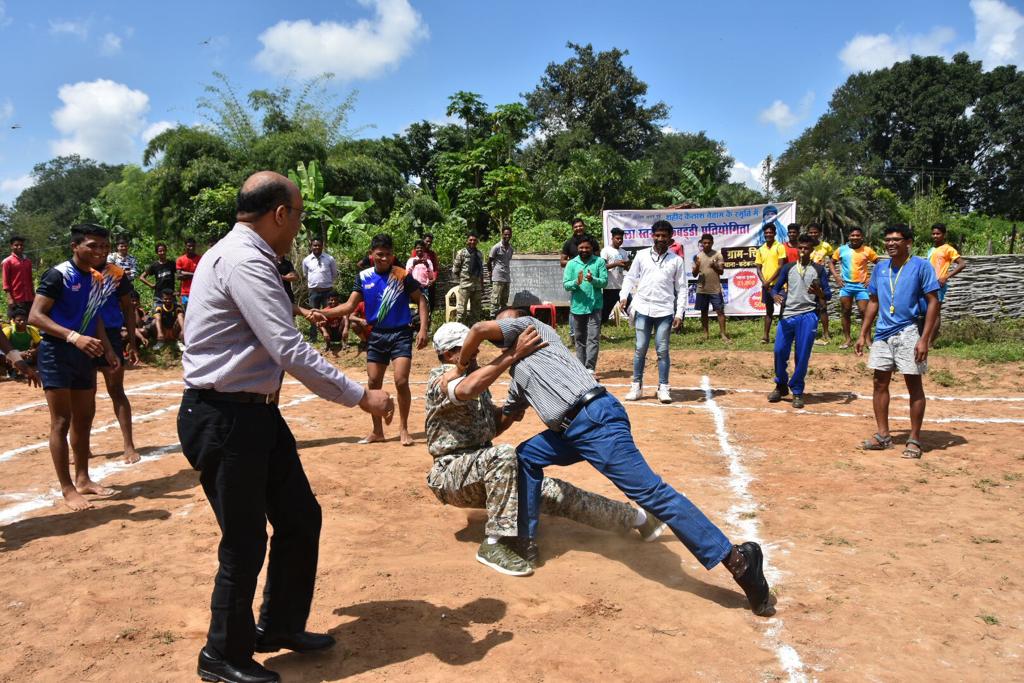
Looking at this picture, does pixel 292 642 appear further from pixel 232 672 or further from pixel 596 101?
pixel 596 101

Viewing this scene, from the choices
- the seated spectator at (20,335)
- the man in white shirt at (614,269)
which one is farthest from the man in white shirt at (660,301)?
the seated spectator at (20,335)

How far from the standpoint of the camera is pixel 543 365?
14.0ft

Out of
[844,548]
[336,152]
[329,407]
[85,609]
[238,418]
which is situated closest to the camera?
[238,418]

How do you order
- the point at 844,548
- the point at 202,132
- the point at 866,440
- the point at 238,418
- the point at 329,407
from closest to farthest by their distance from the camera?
the point at 238,418
the point at 844,548
the point at 866,440
the point at 329,407
the point at 202,132

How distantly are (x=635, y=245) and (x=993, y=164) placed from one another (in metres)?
48.2

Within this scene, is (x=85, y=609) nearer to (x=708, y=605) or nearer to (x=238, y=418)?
(x=238, y=418)

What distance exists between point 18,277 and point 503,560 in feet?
38.8

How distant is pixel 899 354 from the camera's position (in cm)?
671

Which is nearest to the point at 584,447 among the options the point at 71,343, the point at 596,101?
the point at 71,343

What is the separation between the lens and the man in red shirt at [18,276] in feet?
40.0

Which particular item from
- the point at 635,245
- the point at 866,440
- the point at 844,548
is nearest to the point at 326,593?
the point at 844,548

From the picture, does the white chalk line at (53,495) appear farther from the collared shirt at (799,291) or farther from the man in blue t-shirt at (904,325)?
the collared shirt at (799,291)

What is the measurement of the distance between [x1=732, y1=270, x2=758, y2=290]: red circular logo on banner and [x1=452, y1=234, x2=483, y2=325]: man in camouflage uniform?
5.76 metres

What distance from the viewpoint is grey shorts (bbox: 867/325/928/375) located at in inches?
261
